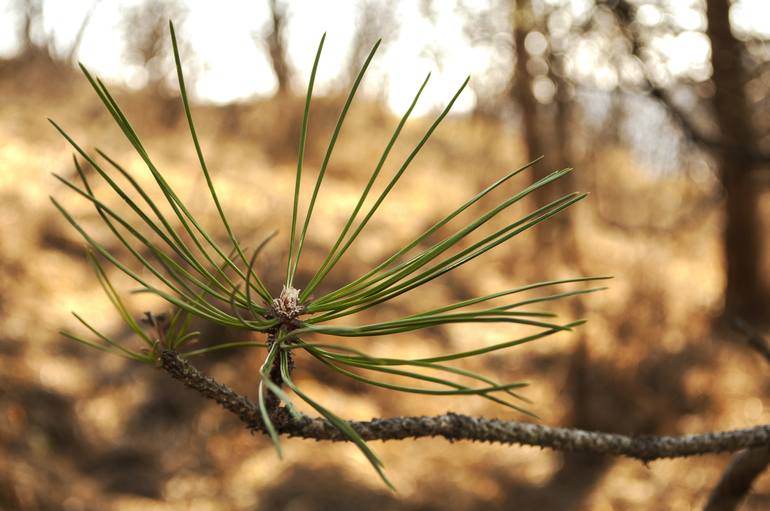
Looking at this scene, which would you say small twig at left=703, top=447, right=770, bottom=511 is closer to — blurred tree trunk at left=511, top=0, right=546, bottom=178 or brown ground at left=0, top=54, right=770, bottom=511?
brown ground at left=0, top=54, right=770, bottom=511

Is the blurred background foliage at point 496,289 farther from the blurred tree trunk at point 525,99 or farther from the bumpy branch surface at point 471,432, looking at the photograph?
the bumpy branch surface at point 471,432

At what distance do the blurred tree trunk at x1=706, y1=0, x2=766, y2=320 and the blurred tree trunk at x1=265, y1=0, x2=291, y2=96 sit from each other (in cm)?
286

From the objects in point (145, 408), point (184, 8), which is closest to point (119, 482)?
point (145, 408)

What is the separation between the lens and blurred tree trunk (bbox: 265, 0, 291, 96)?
4.22 meters

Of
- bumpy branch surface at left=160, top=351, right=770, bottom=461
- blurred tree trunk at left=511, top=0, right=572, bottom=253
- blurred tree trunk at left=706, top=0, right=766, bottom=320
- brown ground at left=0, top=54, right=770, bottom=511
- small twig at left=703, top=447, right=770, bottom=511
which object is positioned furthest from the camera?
blurred tree trunk at left=511, top=0, right=572, bottom=253

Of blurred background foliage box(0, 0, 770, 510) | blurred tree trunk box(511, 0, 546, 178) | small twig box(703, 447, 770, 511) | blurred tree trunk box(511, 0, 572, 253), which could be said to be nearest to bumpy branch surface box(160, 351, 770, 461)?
small twig box(703, 447, 770, 511)

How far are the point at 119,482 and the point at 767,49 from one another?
2603 mm

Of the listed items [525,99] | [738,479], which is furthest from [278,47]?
[738,479]

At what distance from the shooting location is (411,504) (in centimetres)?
186

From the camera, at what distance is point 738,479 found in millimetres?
582

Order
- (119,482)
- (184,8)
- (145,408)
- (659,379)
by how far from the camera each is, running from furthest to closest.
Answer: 1. (184,8)
2. (659,379)
3. (145,408)
4. (119,482)

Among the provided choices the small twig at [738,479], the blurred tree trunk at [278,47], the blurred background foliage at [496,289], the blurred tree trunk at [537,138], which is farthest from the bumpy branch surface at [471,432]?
the blurred tree trunk at [278,47]

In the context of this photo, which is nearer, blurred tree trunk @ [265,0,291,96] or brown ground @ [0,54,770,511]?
brown ground @ [0,54,770,511]

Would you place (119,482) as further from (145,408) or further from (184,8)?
(184,8)
